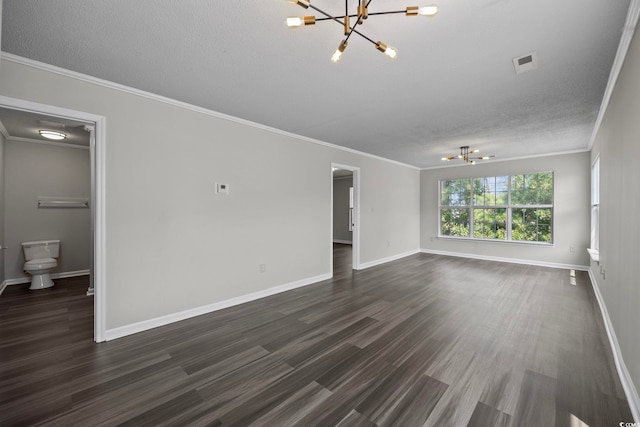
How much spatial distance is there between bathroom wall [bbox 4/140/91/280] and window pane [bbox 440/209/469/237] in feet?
27.7

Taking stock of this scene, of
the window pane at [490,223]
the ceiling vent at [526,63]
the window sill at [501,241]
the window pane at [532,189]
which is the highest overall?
the ceiling vent at [526,63]

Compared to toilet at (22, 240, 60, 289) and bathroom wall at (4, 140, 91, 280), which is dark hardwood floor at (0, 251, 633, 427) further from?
bathroom wall at (4, 140, 91, 280)

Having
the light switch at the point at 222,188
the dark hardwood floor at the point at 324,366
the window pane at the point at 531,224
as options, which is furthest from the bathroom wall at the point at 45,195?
the window pane at the point at 531,224

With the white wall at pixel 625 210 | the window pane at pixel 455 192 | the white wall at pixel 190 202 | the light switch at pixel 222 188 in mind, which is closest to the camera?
the white wall at pixel 625 210

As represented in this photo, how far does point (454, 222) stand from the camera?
7.41 meters

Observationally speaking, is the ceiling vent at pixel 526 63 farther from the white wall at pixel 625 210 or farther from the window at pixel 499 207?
the window at pixel 499 207

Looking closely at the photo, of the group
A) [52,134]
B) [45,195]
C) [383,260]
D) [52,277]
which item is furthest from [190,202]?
[383,260]

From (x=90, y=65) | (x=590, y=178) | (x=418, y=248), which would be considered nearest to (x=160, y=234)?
(x=90, y=65)

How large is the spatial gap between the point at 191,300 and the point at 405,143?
4269 millimetres

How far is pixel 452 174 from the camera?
7344 mm

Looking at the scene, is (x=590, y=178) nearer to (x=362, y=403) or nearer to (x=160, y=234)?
(x=362, y=403)

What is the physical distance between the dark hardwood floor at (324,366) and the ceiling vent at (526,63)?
251 cm

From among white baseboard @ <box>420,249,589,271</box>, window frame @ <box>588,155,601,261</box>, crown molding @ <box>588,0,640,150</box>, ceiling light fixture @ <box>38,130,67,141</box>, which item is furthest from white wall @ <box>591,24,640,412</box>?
ceiling light fixture @ <box>38,130,67,141</box>

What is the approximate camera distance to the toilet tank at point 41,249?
4.47 metres
